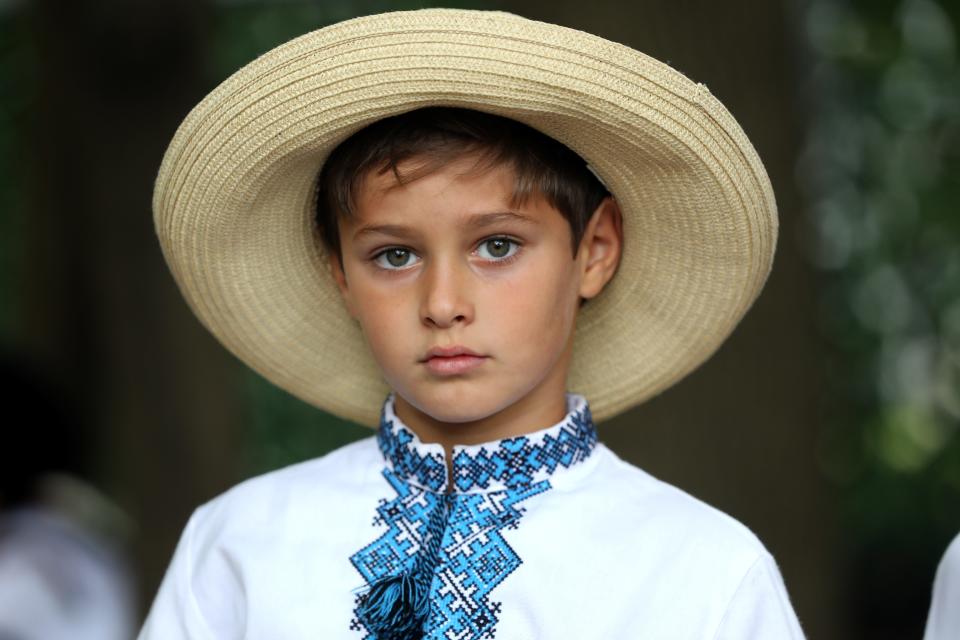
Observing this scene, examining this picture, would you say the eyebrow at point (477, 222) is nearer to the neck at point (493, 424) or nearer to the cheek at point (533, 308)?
the cheek at point (533, 308)

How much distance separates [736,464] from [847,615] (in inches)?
52.1

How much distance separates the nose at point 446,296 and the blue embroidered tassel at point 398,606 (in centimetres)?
43

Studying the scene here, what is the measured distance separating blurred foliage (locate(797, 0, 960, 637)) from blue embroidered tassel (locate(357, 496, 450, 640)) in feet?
10.2

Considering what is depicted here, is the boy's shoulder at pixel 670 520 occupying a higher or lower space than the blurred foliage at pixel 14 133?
lower

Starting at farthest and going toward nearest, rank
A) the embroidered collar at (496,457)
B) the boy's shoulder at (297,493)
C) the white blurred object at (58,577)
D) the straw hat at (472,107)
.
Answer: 1. the white blurred object at (58,577)
2. the boy's shoulder at (297,493)
3. the embroidered collar at (496,457)
4. the straw hat at (472,107)

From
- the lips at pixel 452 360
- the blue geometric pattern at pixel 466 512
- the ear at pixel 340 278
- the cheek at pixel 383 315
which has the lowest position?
the blue geometric pattern at pixel 466 512

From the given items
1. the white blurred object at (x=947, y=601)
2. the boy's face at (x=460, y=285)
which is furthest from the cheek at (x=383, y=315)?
the white blurred object at (x=947, y=601)

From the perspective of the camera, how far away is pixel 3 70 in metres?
7.10

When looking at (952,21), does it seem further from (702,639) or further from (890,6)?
(702,639)

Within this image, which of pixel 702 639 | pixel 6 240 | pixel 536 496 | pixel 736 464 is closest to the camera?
pixel 702 639

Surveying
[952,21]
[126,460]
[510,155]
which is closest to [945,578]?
[510,155]

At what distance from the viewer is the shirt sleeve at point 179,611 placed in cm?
259

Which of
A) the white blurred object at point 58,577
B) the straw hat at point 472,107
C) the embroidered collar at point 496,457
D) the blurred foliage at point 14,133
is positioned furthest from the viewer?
the blurred foliage at point 14,133

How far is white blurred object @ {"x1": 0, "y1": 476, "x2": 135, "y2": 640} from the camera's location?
→ 425cm
